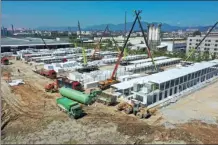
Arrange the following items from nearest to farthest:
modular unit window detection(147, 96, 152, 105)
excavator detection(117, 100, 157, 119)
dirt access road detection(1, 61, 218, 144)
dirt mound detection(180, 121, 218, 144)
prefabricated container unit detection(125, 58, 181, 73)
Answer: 1. dirt access road detection(1, 61, 218, 144)
2. dirt mound detection(180, 121, 218, 144)
3. excavator detection(117, 100, 157, 119)
4. modular unit window detection(147, 96, 152, 105)
5. prefabricated container unit detection(125, 58, 181, 73)

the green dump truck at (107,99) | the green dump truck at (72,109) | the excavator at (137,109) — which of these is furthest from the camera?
the green dump truck at (107,99)

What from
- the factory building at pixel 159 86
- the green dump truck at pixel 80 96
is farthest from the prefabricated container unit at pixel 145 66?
the green dump truck at pixel 80 96

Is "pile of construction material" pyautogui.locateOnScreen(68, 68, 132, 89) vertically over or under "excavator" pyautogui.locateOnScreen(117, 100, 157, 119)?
over

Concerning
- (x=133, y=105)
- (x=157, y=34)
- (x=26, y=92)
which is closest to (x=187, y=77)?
(x=133, y=105)

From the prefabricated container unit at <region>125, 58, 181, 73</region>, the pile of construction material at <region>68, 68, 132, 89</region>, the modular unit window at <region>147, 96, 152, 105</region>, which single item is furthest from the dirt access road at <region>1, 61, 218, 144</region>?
the prefabricated container unit at <region>125, 58, 181, 73</region>

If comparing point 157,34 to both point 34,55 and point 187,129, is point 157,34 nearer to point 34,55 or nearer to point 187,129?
point 34,55

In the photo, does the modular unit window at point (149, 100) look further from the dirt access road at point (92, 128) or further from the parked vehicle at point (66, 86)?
the parked vehicle at point (66, 86)

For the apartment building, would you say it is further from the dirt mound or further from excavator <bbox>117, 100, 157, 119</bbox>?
the dirt mound
